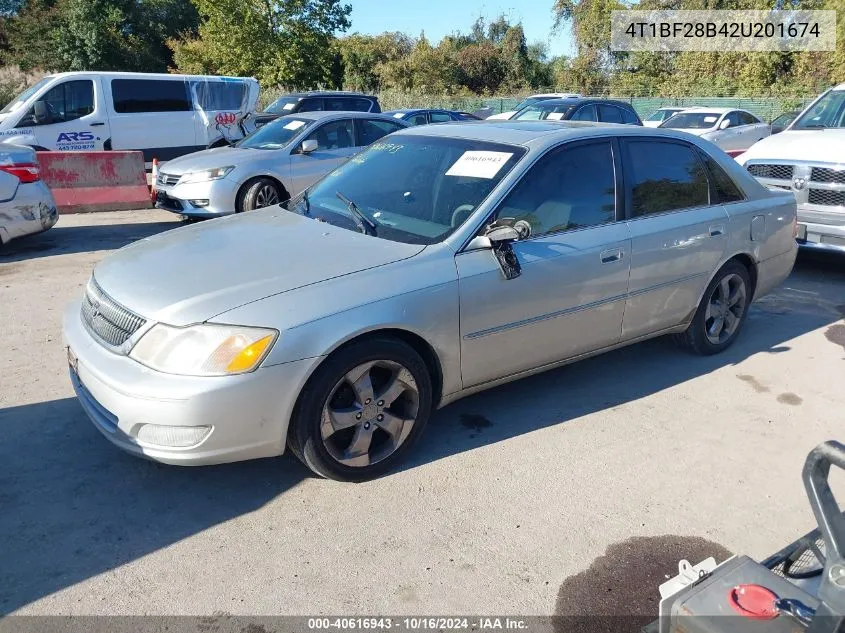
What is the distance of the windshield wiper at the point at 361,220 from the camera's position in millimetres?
3808

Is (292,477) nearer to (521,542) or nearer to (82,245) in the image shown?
(521,542)

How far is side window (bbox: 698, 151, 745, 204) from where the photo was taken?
191 inches

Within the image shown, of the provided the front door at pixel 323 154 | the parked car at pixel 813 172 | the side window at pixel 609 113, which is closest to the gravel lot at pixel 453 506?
the parked car at pixel 813 172

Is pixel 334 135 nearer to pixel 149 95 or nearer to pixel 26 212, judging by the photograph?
pixel 26 212

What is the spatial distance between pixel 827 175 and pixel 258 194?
6.67 meters

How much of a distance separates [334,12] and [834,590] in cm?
3368

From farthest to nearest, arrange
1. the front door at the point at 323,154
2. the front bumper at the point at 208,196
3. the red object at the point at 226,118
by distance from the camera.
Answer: the red object at the point at 226,118
the front door at the point at 323,154
the front bumper at the point at 208,196

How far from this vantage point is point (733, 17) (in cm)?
3550

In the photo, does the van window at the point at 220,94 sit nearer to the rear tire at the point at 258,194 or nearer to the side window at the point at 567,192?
the rear tire at the point at 258,194

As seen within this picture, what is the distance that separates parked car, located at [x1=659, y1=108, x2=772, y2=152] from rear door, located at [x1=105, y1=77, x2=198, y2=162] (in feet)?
34.3

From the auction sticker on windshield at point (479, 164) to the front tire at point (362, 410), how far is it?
1155 millimetres

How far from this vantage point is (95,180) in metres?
10.4

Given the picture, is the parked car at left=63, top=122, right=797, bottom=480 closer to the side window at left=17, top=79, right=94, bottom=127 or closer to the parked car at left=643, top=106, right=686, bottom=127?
the side window at left=17, top=79, right=94, bottom=127

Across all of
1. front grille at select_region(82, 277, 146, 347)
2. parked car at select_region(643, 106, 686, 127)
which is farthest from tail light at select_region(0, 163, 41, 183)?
parked car at select_region(643, 106, 686, 127)
